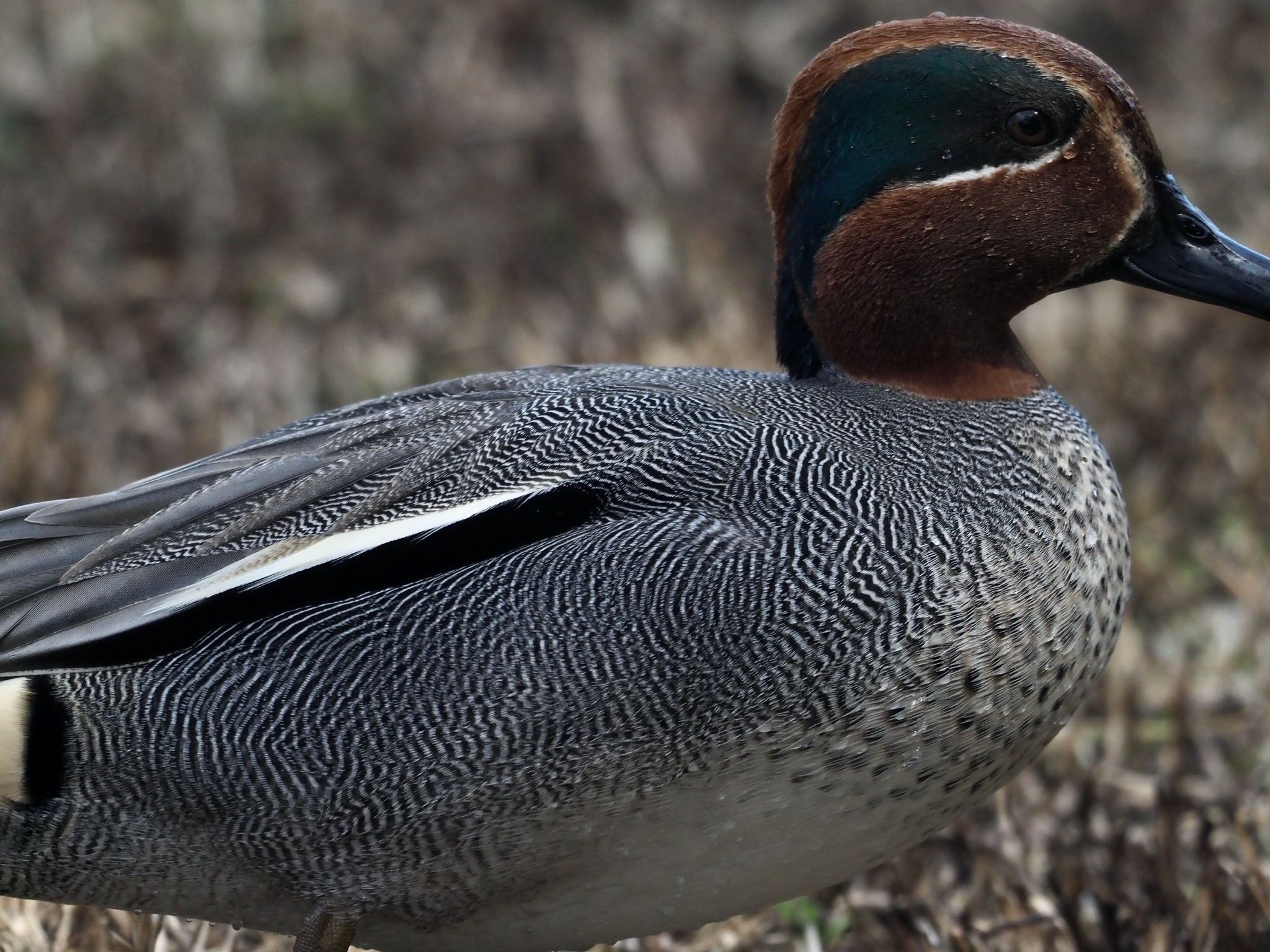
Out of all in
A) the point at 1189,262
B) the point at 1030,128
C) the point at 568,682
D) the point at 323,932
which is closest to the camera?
the point at 568,682

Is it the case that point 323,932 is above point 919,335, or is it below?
below

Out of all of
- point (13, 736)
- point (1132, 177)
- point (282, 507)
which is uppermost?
point (1132, 177)

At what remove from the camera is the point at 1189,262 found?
2482 mm

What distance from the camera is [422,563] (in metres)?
2.21

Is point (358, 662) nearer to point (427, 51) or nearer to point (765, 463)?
point (765, 463)

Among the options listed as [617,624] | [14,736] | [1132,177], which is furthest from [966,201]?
[14,736]

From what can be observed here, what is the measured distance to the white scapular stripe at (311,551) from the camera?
2207 mm

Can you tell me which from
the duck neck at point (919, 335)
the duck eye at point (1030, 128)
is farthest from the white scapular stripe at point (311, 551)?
the duck eye at point (1030, 128)

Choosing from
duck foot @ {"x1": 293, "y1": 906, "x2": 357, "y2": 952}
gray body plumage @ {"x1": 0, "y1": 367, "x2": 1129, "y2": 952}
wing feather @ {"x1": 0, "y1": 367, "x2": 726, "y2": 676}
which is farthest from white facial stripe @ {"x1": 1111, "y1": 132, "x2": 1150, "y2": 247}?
duck foot @ {"x1": 293, "y1": 906, "x2": 357, "y2": 952}

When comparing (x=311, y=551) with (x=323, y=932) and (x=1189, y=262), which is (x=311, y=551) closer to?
(x=323, y=932)

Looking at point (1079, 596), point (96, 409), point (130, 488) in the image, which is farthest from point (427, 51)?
A: point (1079, 596)

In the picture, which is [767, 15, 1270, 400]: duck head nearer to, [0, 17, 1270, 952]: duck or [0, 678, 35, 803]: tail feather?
[0, 17, 1270, 952]: duck

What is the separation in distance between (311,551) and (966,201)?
98 cm

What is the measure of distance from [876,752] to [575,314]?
9.90 ft
